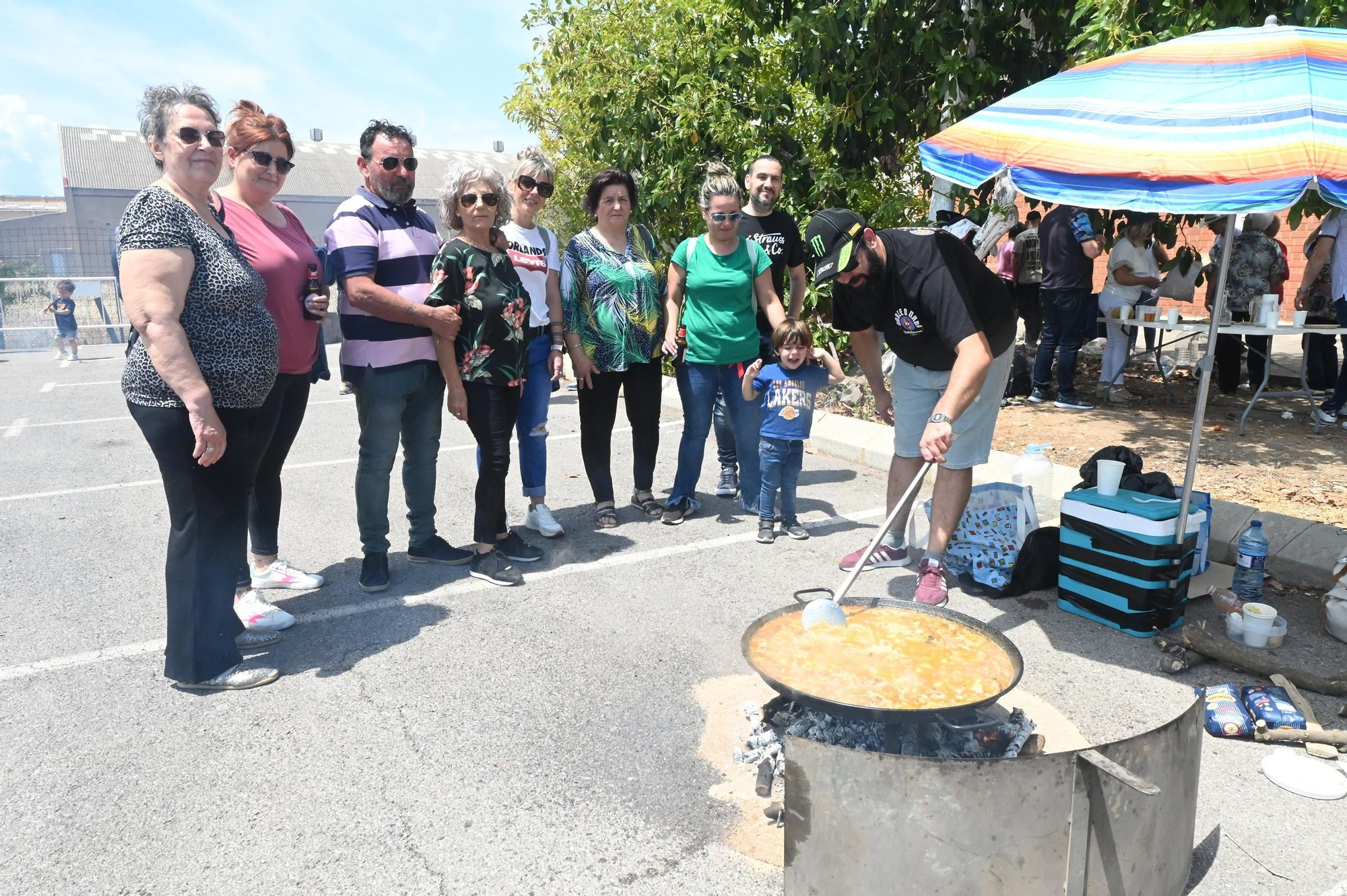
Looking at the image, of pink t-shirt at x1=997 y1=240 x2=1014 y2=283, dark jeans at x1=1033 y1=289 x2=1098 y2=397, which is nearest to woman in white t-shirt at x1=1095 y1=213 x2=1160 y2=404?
dark jeans at x1=1033 y1=289 x2=1098 y2=397

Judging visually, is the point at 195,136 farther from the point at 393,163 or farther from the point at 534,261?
the point at 534,261

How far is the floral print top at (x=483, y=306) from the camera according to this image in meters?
4.21

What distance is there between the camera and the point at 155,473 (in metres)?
7.04

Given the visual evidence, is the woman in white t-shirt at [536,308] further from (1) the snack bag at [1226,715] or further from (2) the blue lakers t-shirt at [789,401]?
(1) the snack bag at [1226,715]

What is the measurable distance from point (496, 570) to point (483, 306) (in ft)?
4.52

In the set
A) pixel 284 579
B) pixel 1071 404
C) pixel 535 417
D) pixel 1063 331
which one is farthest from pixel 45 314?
pixel 1071 404

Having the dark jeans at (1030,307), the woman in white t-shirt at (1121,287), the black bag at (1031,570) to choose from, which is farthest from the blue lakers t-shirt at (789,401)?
the dark jeans at (1030,307)

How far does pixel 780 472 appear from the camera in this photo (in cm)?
520

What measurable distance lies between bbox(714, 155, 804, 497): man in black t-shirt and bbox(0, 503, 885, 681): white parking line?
1.01m

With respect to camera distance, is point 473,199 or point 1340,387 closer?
point 473,199

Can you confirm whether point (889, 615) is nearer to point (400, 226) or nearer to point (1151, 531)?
point (1151, 531)

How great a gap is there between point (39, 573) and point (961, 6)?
839 centimetres

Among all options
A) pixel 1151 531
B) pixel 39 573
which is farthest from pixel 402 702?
pixel 1151 531

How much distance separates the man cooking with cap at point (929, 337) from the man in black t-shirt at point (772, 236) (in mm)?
1164
